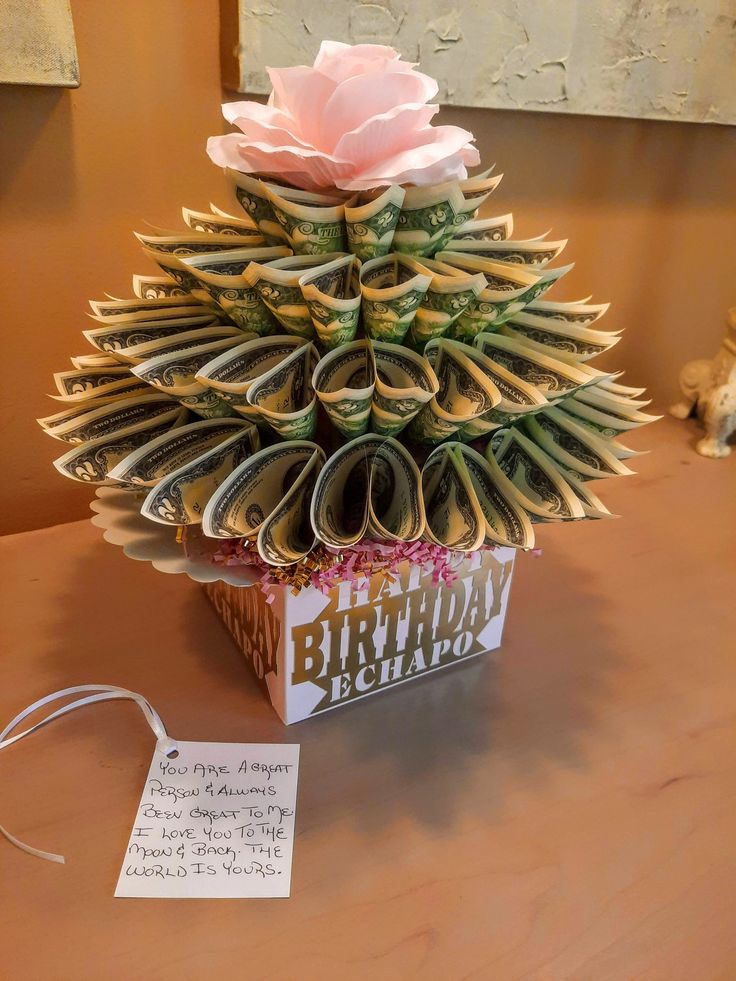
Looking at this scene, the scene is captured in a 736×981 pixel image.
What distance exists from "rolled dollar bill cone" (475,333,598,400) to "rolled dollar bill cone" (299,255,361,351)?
0.10m

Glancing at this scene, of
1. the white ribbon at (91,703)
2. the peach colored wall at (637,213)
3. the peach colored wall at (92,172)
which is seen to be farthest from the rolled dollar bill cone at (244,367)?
the peach colored wall at (637,213)

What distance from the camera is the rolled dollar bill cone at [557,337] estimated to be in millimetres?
525

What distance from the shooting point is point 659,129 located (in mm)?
1029

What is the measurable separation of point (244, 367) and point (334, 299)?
0.27ft

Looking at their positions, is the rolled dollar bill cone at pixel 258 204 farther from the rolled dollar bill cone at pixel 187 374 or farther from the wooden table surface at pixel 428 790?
the wooden table surface at pixel 428 790

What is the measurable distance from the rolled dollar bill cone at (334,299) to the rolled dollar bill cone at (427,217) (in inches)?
1.6

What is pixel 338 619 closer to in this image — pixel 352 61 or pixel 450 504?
pixel 450 504

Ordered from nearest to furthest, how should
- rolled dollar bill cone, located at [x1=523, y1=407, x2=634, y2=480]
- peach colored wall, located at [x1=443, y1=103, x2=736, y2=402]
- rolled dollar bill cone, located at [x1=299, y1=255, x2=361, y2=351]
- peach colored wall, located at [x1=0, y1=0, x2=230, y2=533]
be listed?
rolled dollar bill cone, located at [x1=299, y1=255, x2=361, y2=351] < rolled dollar bill cone, located at [x1=523, y1=407, x2=634, y2=480] < peach colored wall, located at [x1=0, y1=0, x2=230, y2=533] < peach colored wall, located at [x1=443, y1=103, x2=736, y2=402]

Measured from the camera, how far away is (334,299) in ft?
1.40

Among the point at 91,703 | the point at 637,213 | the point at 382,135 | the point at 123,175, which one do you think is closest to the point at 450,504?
the point at 382,135

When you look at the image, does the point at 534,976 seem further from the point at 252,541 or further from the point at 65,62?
the point at 65,62

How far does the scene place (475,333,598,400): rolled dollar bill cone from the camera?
480mm

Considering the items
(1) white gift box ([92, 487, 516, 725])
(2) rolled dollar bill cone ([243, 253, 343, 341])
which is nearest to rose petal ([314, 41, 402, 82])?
(2) rolled dollar bill cone ([243, 253, 343, 341])

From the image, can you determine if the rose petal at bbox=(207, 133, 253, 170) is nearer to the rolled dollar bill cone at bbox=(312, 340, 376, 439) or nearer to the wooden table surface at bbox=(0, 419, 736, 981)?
the rolled dollar bill cone at bbox=(312, 340, 376, 439)
